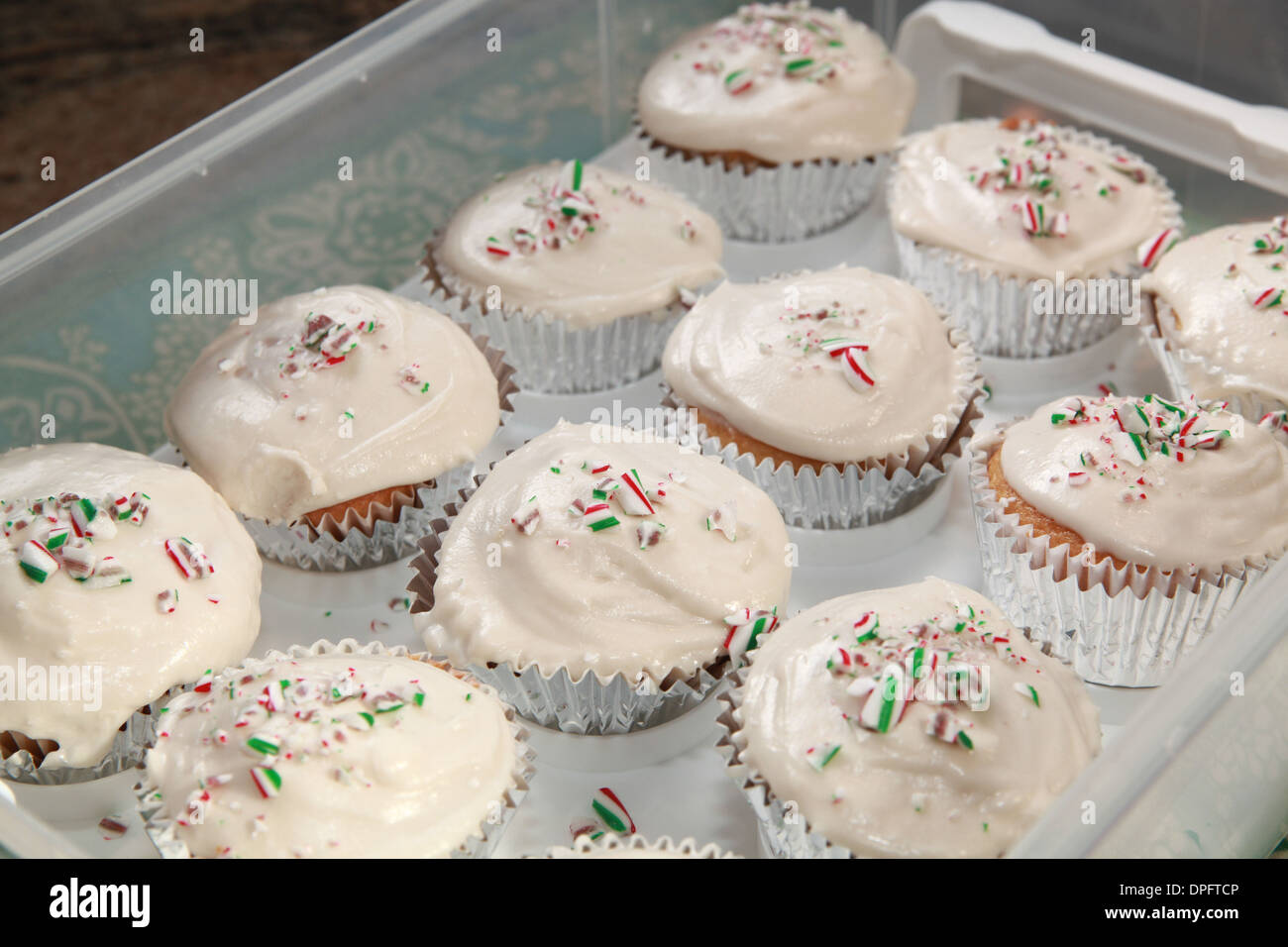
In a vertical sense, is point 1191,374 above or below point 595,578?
above

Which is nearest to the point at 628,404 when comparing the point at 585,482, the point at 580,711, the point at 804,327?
the point at 804,327

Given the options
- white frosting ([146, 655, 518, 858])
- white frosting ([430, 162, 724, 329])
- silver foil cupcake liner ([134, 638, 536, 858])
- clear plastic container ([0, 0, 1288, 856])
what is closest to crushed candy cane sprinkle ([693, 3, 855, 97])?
clear plastic container ([0, 0, 1288, 856])

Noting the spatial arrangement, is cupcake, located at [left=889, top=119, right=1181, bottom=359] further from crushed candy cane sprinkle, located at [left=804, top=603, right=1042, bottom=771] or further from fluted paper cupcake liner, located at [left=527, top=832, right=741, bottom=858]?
fluted paper cupcake liner, located at [left=527, top=832, right=741, bottom=858]

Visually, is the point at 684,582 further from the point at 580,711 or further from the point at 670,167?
the point at 670,167

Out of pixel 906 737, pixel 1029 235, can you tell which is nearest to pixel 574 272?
pixel 1029 235

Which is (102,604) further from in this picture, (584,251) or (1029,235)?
(1029,235)

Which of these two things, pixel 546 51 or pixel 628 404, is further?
pixel 546 51

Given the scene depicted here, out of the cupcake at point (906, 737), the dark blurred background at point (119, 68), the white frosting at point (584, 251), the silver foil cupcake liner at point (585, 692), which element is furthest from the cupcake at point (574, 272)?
the dark blurred background at point (119, 68)
